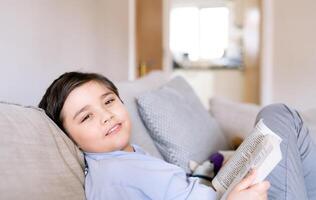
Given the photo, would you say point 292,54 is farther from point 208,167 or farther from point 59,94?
point 59,94

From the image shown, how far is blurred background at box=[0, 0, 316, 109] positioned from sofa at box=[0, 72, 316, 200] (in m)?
0.62

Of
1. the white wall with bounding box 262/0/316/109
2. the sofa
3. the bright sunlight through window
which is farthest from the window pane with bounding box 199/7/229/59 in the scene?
the sofa

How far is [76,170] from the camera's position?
88cm

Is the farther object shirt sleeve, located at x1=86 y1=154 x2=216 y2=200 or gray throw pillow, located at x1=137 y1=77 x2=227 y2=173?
gray throw pillow, located at x1=137 y1=77 x2=227 y2=173

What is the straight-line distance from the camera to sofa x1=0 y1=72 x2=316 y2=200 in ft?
2.40

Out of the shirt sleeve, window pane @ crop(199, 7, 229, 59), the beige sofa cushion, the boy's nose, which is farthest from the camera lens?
window pane @ crop(199, 7, 229, 59)

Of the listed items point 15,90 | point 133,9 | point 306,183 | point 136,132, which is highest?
point 133,9

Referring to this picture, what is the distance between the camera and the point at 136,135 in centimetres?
136

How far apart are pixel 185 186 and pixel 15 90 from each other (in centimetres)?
118

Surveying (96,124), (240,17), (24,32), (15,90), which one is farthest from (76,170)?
(240,17)

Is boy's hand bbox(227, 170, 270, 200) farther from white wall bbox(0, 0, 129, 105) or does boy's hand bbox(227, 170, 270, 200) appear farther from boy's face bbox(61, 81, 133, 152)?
white wall bbox(0, 0, 129, 105)

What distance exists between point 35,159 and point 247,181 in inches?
17.4

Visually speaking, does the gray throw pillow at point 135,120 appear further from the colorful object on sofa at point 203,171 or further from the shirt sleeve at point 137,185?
the shirt sleeve at point 137,185

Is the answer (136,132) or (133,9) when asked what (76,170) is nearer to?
(136,132)
